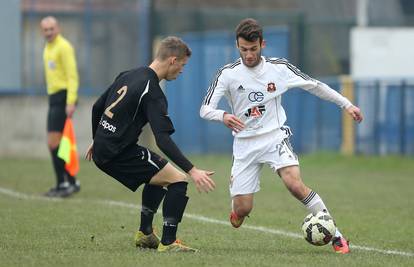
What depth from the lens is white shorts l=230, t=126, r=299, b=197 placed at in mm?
8875

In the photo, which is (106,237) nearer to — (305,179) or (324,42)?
(305,179)

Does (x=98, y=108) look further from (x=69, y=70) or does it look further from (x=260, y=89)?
(x=69, y=70)

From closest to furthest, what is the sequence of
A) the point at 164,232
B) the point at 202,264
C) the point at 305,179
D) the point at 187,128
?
the point at 202,264 → the point at 164,232 → the point at 305,179 → the point at 187,128

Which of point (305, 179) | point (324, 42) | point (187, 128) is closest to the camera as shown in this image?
point (305, 179)

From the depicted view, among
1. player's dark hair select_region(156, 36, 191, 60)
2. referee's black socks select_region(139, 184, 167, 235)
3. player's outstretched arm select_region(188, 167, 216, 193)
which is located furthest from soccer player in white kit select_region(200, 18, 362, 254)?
player's outstretched arm select_region(188, 167, 216, 193)

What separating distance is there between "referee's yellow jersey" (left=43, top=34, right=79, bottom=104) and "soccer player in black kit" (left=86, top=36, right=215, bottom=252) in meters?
5.03

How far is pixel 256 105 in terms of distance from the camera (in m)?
8.98

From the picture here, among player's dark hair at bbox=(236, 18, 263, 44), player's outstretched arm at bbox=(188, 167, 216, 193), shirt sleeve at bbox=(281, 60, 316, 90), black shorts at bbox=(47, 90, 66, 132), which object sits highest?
player's dark hair at bbox=(236, 18, 263, 44)

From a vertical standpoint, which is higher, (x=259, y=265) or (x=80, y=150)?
(x=259, y=265)

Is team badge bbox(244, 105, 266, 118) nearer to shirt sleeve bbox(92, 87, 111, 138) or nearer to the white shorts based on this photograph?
the white shorts

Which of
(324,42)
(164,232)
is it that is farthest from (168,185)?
(324,42)

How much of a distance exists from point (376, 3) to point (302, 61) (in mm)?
3762

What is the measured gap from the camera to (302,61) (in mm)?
24688

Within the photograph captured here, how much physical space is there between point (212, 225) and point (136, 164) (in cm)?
229
